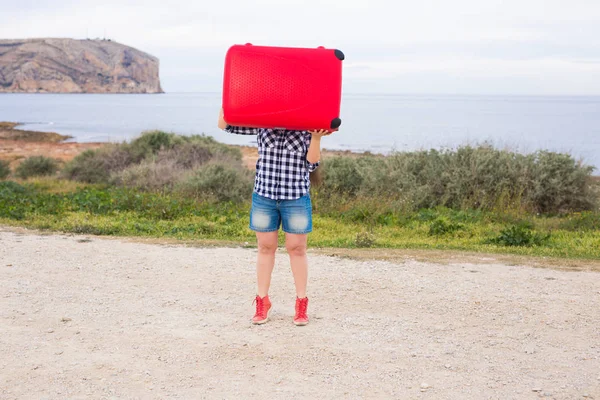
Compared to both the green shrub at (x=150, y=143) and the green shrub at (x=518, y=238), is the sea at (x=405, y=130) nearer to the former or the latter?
the green shrub at (x=150, y=143)

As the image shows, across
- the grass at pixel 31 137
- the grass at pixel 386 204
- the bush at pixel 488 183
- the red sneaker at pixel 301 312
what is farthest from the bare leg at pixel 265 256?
the grass at pixel 31 137

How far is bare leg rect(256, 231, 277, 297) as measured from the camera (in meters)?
5.22

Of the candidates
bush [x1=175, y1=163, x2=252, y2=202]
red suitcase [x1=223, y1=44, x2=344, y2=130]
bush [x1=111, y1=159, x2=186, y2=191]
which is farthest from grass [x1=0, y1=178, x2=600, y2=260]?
red suitcase [x1=223, y1=44, x2=344, y2=130]

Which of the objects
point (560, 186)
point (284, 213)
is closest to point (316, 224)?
point (560, 186)

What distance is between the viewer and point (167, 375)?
430 cm

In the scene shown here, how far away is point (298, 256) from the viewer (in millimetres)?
5262

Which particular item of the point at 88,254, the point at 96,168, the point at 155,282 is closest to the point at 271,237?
the point at 155,282

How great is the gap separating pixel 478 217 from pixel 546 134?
153ft

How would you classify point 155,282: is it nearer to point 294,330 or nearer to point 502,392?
point 294,330

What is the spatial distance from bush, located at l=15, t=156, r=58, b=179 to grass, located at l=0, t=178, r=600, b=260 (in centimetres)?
884

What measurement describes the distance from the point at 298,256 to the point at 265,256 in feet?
0.88

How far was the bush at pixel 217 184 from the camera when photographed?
46.4 feet

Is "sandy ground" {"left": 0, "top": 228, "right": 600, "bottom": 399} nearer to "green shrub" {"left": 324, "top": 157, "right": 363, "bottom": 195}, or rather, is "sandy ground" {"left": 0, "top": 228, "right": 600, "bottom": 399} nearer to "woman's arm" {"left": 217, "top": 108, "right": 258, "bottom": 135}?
"woman's arm" {"left": 217, "top": 108, "right": 258, "bottom": 135}

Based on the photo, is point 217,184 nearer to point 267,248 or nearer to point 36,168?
point 267,248
